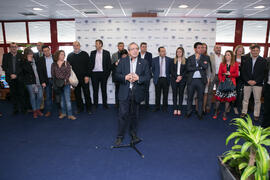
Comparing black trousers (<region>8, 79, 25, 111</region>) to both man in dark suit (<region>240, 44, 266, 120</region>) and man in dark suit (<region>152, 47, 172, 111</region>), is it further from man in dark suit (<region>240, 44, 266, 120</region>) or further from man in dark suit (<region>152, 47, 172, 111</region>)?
man in dark suit (<region>240, 44, 266, 120</region>)

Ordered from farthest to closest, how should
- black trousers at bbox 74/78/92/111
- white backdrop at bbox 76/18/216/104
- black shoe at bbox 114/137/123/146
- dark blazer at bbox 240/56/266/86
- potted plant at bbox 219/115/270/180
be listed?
white backdrop at bbox 76/18/216/104
black trousers at bbox 74/78/92/111
dark blazer at bbox 240/56/266/86
black shoe at bbox 114/137/123/146
potted plant at bbox 219/115/270/180

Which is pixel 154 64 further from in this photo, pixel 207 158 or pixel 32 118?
pixel 32 118

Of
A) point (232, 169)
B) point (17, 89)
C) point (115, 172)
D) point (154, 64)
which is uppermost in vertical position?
point (154, 64)

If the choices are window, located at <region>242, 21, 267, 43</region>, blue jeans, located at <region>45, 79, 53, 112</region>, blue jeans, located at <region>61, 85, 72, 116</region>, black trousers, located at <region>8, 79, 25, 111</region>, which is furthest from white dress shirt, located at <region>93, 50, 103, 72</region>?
window, located at <region>242, 21, 267, 43</region>

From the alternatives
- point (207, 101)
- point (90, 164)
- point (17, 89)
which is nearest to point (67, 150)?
point (90, 164)

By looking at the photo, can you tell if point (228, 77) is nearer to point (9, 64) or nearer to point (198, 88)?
point (198, 88)

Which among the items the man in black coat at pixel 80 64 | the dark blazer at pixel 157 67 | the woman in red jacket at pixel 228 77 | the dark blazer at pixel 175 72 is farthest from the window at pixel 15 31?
the woman in red jacket at pixel 228 77

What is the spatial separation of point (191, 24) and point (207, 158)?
12.5 feet

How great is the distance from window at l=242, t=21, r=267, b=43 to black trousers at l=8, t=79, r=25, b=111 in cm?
826

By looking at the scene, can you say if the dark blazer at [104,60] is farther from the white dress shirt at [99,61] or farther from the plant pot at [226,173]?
the plant pot at [226,173]

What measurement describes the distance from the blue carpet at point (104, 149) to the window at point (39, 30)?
502 cm

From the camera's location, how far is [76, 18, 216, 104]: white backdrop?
529cm

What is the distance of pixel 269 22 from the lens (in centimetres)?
770

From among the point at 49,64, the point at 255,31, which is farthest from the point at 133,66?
the point at 255,31
